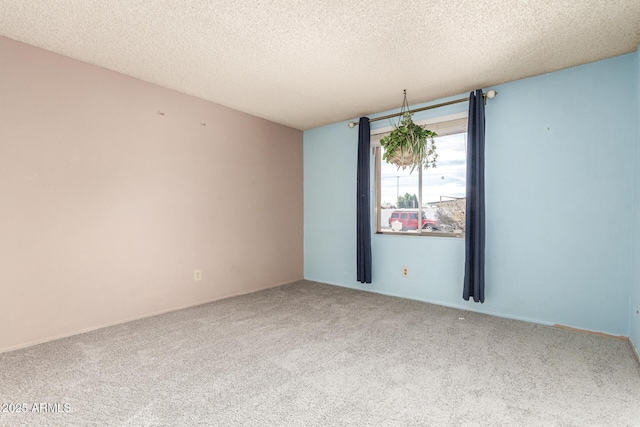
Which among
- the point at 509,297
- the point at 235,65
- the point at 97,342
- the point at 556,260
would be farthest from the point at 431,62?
the point at 97,342

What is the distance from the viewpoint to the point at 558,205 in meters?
2.97

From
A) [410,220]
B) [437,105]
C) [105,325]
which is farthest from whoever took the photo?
[410,220]

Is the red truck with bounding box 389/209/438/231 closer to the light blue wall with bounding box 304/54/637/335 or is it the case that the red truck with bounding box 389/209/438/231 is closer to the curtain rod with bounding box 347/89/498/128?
the light blue wall with bounding box 304/54/637/335

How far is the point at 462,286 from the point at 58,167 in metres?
4.09

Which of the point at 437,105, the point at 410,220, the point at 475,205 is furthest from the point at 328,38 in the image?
the point at 410,220

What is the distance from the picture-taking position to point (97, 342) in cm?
258

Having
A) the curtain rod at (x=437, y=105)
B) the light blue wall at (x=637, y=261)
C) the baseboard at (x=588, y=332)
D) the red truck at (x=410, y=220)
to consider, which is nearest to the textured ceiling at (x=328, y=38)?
the curtain rod at (x=437, y=105)

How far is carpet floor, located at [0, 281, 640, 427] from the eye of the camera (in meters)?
1.65

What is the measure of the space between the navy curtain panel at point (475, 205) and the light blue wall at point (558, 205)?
0.52ft

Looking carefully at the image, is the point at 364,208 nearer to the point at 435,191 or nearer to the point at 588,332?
the point at 435,191

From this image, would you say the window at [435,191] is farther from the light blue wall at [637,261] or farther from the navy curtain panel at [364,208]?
the light blue wall at [637,261]

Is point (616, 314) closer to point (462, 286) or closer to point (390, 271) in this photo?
point (462, 286)

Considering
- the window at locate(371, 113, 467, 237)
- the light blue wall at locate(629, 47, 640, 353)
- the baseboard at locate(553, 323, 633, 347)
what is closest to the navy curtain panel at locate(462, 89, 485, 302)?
the window at locate(371, 113, 467, 237)

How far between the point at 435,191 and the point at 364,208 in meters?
0.91
